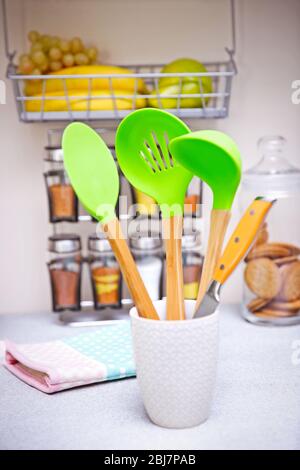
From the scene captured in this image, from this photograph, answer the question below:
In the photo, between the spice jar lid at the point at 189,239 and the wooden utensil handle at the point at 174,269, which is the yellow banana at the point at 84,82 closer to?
the spice jar lid at the point at 189,239

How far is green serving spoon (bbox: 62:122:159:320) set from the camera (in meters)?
0.71

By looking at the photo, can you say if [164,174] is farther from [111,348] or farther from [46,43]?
[46,43]

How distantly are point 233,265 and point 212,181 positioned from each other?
0.31 ft

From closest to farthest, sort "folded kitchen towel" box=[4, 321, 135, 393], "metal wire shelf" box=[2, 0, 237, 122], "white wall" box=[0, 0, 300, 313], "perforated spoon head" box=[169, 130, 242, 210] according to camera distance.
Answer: "perforated spoon head" box=[169, 130, 242, 210]
"folded kitchen towel" box=[4, 321, 135, 393]
"metal wire shelf" box=[2, 0, 237, 122]
"white wall" box=[0, 0, 300, 313]

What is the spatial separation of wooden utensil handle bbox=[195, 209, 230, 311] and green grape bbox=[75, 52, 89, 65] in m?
0.52

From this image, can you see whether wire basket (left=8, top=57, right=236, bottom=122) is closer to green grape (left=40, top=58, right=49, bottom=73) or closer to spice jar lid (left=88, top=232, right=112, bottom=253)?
green grape (left=40, top=58, right=49, bottom=73)

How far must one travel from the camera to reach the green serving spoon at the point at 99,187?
71cm

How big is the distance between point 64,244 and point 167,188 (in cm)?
41

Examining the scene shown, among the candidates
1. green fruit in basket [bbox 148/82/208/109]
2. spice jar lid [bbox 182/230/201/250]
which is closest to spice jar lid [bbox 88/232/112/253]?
spice jar lid [bbox 182/230/201/250]

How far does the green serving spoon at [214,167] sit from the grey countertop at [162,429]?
0.48ft

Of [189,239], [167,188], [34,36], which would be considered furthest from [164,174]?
[34,36]

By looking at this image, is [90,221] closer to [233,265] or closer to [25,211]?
[25,211]
